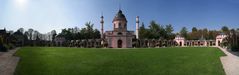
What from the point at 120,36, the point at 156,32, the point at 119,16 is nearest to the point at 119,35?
the point at 120,36

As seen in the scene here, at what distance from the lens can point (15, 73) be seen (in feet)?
36.4

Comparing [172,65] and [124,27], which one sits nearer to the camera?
[172,65]

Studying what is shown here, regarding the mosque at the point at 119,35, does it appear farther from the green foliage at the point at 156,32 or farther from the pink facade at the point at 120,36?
the green foliage at the point at 156,32

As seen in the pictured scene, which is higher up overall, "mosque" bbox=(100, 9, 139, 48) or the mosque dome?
the mosque dome

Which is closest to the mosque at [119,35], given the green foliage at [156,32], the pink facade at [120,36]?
the pink facade at [120,36]

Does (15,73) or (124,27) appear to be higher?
(124,27)

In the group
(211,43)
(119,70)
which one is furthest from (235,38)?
(211,43)

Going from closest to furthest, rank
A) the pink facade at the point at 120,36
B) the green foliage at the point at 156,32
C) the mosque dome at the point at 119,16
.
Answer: the pink facade at the point at 120,36
the mosque dome at the point at 119,16
the green foliage at the point at 156,32

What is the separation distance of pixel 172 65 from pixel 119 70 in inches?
105

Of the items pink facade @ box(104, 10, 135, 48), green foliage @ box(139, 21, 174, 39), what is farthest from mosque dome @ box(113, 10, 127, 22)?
green foliage @ box(139, 21, 174, 39)

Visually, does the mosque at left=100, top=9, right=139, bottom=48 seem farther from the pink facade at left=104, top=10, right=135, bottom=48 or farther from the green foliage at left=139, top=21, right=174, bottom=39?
the green foliage at left=139, top=21, right=174, bottom=39

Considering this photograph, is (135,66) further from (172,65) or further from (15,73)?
(15,73)

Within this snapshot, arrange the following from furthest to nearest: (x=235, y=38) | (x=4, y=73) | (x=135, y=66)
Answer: (x=235, y=38) < (x=135, y=66) < (x=4, y=73)

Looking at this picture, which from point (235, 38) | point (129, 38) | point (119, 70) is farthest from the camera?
point (129, 38)
